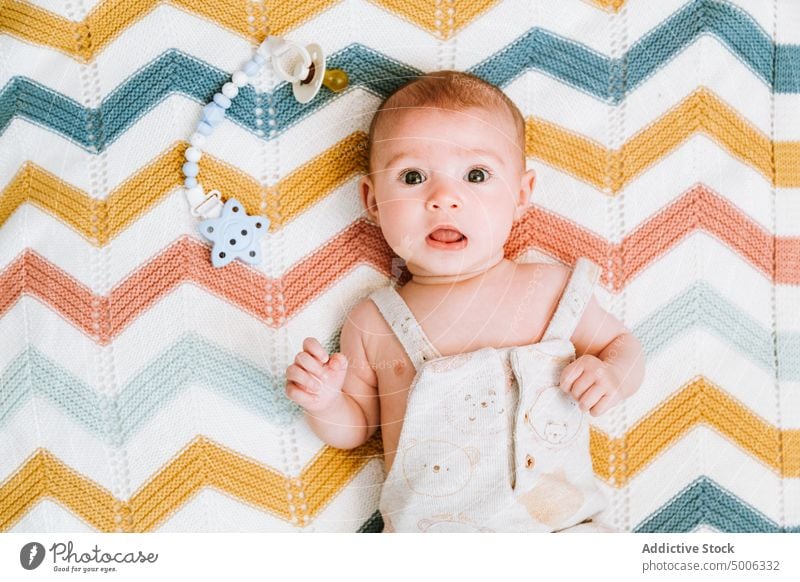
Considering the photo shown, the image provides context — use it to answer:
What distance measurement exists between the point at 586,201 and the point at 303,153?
317 millimetres

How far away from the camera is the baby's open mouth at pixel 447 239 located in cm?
81

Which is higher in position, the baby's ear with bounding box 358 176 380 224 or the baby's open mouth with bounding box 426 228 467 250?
the baby's ear with bounding box 358 176 380 224

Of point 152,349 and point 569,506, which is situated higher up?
point 152,349

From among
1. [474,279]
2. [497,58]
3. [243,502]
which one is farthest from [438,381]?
[497,58]

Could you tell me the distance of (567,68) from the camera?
2.96 ft

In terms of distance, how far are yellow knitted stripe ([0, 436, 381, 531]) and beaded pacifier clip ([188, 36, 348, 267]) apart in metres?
0.21

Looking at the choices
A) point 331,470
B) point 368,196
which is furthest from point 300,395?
point 368,196

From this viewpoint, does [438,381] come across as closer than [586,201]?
Yes

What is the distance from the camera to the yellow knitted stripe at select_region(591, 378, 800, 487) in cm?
87

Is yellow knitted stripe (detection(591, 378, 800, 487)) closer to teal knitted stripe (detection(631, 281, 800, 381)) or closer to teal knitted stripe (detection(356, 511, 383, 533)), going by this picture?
teal knitted stripe (detection(631, 281, 800, 381))

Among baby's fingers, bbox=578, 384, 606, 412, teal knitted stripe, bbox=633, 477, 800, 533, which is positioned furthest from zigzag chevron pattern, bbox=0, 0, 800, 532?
baby's fingers, bbox=578, 384, 606, 412

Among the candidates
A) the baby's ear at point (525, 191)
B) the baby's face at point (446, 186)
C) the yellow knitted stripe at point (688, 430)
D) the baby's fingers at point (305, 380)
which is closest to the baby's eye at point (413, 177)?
the baby's face at point (446, 186)
